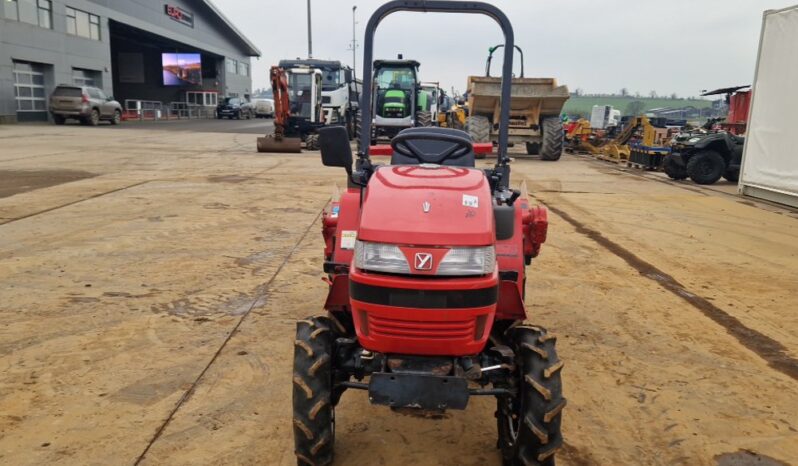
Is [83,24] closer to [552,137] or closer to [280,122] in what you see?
[280,122]

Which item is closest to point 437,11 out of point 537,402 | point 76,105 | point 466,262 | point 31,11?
point 466,262

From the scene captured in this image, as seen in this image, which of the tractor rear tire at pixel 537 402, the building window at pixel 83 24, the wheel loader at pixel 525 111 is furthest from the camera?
the building window at pixel 83 24

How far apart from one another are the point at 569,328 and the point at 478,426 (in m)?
1.73

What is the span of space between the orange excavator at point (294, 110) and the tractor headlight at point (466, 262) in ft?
55.2

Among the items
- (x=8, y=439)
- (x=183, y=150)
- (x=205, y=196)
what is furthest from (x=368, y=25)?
(x=183, y=150)

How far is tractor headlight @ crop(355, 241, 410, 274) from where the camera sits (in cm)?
256

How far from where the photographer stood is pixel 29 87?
104 ft

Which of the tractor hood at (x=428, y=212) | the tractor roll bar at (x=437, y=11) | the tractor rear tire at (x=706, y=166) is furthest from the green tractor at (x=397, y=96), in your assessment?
the tractor hood at (x=428, y=212)

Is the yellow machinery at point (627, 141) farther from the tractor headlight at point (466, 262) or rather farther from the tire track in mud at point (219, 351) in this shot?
the tractor headlight at point (466, 262)

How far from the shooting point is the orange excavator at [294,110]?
1891 centimetres

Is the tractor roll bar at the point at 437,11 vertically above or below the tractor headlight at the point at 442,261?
above

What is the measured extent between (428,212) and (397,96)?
18251 millimetres

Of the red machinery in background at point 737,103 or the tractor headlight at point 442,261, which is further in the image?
the red machinery in background at point 737,103

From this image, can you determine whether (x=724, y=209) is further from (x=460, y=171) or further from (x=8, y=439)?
(x=8, y=439)
